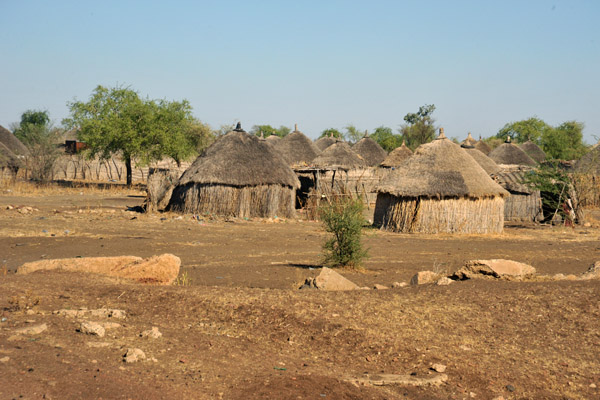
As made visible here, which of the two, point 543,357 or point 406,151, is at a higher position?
point 406,151

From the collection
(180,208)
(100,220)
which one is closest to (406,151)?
(180,208)

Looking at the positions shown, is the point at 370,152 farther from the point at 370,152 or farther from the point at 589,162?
the point at 589,162

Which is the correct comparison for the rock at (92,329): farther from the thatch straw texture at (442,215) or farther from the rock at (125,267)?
the thatch straw texture at (442,215)

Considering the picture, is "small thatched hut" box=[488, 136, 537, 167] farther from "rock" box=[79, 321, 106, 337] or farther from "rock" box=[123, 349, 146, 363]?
"rock" box=[123, 349, 146, 363]

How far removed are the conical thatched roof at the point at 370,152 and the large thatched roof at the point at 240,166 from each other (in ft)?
56.0

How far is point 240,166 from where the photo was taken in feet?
63.8

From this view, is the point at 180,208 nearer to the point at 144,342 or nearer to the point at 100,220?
the point at 100,220

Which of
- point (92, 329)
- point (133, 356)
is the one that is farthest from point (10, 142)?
point (133, 356)

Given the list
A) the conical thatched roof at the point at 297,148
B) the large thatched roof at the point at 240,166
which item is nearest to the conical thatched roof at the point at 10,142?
the conical thatched roof at the point at 297,148

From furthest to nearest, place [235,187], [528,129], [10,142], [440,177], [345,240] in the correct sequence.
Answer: [528,129], [10,142], [235,187], [440,177], [345,240]

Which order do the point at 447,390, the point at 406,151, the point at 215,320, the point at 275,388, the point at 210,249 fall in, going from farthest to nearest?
the point at 406,151 → the point at 210,249 → the point at 215,320 → the point at 447,390 → the point at 275,388

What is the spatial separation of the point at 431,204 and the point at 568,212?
235 inches

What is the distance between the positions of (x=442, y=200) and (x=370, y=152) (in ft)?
72.1

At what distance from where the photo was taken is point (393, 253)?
1227 cm
